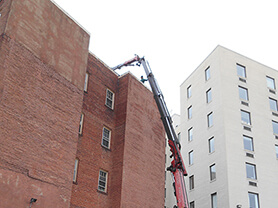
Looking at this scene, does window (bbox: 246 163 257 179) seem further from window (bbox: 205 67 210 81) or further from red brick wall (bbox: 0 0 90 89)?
red brick wall (bbox: 0 0 90 89)

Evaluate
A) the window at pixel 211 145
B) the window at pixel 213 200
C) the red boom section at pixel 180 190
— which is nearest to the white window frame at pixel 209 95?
the window at pixel 211 145

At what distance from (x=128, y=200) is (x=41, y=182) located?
760cm

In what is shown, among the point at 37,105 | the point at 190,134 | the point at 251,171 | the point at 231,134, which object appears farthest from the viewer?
the point at 190,134

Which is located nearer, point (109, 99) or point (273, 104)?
point (109, 99)

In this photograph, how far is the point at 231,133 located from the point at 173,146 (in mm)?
12900

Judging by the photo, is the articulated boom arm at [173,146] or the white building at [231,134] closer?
the articulated boom arm at [173,146]

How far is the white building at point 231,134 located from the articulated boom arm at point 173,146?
10.8 metres

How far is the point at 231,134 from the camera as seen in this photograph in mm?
36844

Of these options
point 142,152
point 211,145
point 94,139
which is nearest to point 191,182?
point 211,145

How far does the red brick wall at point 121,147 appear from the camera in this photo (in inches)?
949

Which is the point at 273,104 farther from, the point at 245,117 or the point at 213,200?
the point at 213,200

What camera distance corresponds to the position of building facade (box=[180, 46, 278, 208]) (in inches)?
1383

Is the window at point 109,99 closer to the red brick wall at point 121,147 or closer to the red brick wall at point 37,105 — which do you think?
the red brick wall at point 121,147

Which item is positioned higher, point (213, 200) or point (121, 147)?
point (121, 147)
